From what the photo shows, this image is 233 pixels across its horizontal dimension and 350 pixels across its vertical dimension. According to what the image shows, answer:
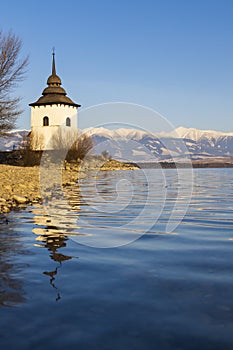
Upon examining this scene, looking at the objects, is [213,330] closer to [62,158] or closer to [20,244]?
[20,244]

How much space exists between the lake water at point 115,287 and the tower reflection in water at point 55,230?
19 millimetres

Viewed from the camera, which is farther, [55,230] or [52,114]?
[52,114]

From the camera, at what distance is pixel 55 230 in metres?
7.41

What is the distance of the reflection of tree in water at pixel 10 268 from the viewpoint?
12.1 feet

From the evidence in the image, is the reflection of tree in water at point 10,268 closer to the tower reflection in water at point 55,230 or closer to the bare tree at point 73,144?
the tower reflection in water at point 55,230

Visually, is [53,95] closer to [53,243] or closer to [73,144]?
[73,144]

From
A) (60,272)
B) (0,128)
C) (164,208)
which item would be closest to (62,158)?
(0,128)

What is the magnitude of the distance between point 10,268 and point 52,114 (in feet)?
193

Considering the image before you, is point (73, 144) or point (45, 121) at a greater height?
point (45, 121)

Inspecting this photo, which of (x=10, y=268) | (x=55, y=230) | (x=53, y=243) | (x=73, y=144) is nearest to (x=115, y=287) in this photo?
(x=10, y=268)

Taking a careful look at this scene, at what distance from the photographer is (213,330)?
9.96ft

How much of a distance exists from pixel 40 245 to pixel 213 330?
353 cm

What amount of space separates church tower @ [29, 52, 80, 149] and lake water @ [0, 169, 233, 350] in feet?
179

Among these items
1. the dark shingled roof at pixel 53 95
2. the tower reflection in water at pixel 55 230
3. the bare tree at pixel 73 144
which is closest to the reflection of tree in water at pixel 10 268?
the tower reflection in water at pixel 55 230
